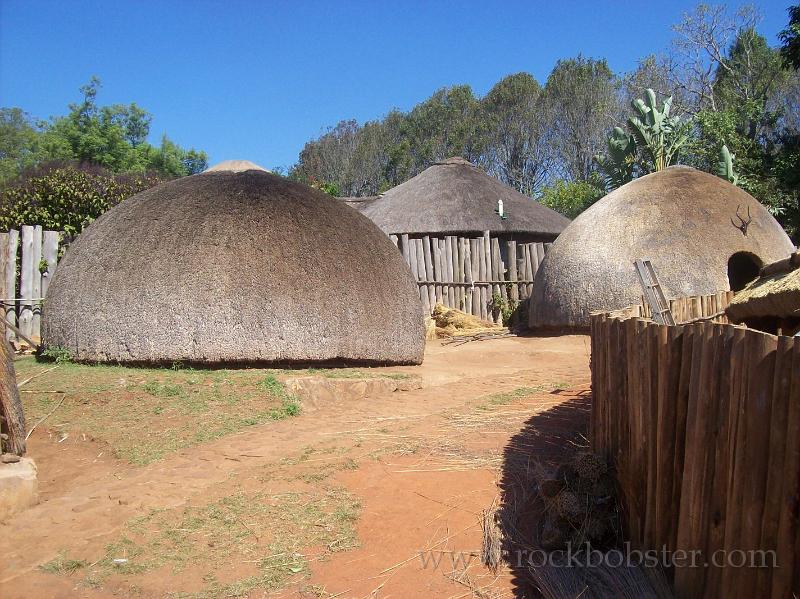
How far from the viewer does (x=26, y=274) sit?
1123cm

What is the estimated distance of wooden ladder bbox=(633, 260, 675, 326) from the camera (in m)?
6.07

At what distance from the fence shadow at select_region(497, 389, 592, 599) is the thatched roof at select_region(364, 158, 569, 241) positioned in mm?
13029

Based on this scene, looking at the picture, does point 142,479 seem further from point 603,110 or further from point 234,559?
point 603,110

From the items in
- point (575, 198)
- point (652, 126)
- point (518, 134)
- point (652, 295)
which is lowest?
point (652, 295)

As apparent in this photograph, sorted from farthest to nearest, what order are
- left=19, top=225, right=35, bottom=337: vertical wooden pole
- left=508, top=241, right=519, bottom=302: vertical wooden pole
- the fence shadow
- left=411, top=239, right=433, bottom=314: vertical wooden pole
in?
left=508, top=241, right=519, bottom=302: vertical wooden pole → left=411, top=239, right=433, bottom=314: vertical wooden pole → left=19, top=225, right=35, bottom=337: vertical wooden pole → the fence shadow

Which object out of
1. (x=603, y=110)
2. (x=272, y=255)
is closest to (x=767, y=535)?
(x=272, y=255)

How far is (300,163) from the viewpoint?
5222 cm

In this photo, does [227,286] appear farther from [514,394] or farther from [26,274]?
[26,274]

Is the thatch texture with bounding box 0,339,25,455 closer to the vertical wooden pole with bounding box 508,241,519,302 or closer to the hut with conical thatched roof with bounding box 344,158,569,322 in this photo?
the hut with conical thatched roof with bounding box 344,158,569,322

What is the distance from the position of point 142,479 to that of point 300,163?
48366 mm

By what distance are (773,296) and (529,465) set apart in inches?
88.9

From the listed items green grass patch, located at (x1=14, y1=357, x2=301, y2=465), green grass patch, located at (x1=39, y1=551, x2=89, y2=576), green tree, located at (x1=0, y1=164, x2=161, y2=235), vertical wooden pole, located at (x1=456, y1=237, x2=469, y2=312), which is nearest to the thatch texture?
green grass patch, located at (x1=14, y1=357, x2=301, y2=465)

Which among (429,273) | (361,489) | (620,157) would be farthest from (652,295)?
(620,157)

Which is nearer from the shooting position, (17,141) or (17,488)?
(17,488)
